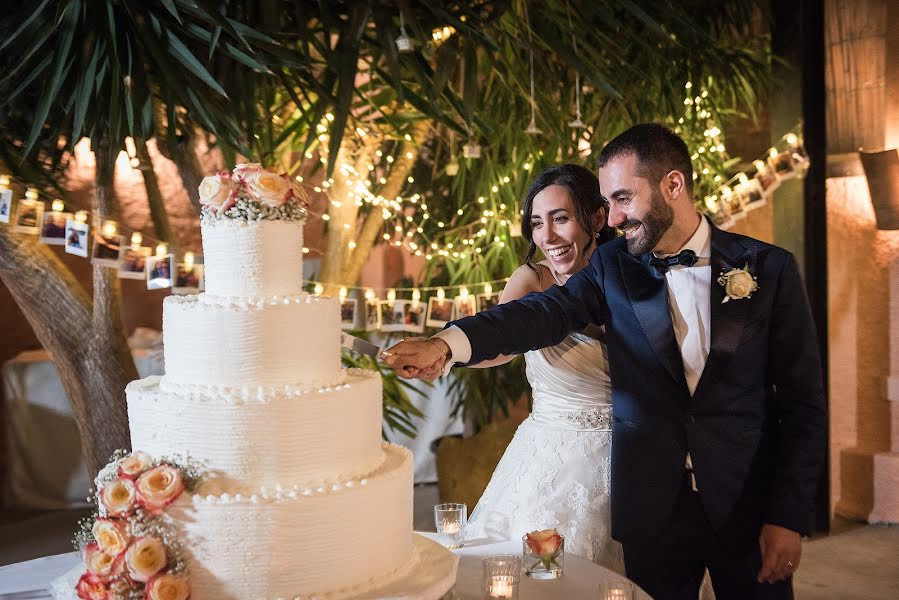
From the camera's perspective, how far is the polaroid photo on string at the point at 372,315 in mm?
4453

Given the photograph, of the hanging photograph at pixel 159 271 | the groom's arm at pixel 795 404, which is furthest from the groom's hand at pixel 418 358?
the hanging photograph at pixel 159 271

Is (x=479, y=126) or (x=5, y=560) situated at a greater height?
(x=479, y=126)

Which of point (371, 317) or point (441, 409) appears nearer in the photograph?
point (371, 317)

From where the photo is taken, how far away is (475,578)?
2.09 m

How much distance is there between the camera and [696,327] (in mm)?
2227

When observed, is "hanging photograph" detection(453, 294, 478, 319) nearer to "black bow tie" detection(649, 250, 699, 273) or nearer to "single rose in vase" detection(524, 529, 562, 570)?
"black bow tie" detection(649, 250, 699, 273)

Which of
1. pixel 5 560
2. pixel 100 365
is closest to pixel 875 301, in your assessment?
pixel 100 365

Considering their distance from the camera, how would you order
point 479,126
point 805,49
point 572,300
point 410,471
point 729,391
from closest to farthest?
point 410,471 < point 729,391 < point 572,300 < point 479,126 < point 805,49

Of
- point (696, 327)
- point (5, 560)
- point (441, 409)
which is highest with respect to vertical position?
point (696, 327)

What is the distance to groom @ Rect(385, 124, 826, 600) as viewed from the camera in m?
2.17

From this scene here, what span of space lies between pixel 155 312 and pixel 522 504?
5055mm

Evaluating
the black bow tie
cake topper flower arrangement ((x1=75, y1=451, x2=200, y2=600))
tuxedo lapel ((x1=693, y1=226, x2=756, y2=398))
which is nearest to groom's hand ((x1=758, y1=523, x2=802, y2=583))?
tuxedo lapel ((x1=693, y1=226, x2=756, y2=398))

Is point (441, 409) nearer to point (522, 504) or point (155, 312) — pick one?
point (155, 312)

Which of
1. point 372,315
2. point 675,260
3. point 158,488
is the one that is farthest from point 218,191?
point 372,315
